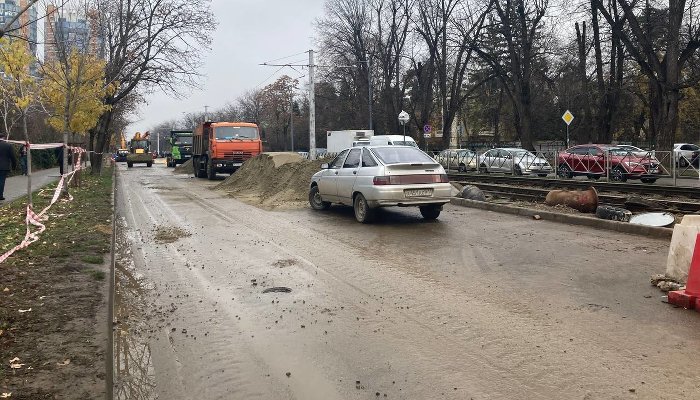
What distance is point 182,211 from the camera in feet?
49.0

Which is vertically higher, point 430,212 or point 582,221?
point 430,212

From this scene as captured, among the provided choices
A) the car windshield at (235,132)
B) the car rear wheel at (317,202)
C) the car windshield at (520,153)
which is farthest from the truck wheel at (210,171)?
the car rear wheel at (317,202)

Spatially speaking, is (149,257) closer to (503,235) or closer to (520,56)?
(503,235)

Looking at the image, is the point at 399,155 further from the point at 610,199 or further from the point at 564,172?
the point at 564,172

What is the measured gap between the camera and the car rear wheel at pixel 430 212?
488 inches

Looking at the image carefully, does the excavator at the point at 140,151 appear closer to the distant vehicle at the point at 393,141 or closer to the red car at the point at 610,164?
the distant vehicle at the point at 393,141

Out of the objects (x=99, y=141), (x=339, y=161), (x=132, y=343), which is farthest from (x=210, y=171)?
(x=132, y=343)

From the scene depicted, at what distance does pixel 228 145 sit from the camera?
28547 millimetres

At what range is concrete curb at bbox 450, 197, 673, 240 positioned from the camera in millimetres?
9977

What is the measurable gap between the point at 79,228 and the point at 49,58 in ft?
29.2

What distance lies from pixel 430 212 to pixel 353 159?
2034 mm

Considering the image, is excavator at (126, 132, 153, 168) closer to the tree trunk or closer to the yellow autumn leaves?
the tree trunk

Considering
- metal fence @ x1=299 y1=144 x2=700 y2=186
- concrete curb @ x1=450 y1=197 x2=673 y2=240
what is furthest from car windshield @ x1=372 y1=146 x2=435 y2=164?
metal fence @ x1=299 y1=144 x2=700 y2=186

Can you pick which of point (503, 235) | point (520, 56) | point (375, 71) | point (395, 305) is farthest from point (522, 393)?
point (375, 71)
